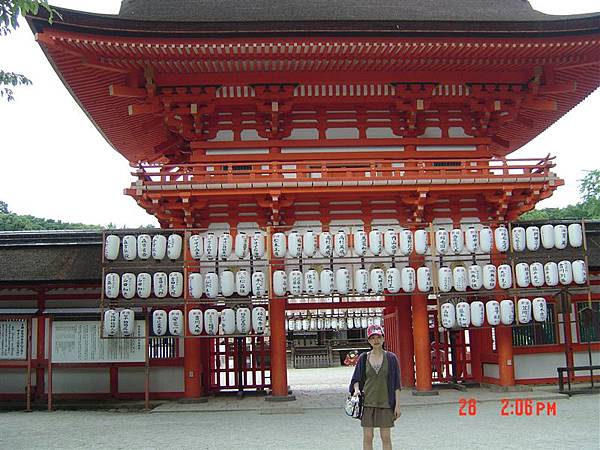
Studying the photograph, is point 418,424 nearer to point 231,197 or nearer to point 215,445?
point 215,445

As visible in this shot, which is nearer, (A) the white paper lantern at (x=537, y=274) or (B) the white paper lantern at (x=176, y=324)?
(B) the white paper lantern at (x=176, y=324)

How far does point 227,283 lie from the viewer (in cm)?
1569

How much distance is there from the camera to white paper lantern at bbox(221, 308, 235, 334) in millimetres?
15641

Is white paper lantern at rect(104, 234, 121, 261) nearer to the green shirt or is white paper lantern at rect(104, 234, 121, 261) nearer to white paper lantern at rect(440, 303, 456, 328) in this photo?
white paper lantern at rect(440, 303, 456, 328)

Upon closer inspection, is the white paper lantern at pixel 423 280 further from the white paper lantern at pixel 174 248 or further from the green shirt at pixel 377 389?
the green shirt at pixel 377 389

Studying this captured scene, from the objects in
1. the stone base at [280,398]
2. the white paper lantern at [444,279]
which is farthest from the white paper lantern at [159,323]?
the white paper lantern at [444,279]

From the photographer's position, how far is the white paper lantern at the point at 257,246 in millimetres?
15672

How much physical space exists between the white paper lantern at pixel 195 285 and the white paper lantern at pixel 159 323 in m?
0.83

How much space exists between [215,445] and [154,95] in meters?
8.56

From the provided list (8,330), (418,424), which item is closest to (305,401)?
(418,424)

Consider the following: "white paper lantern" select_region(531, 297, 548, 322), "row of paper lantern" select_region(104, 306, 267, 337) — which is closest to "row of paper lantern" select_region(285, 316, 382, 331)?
"white paper lantern" select_region(531, 297, 548, 322)

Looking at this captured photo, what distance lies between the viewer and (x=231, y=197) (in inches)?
633

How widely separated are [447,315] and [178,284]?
613 centimetres

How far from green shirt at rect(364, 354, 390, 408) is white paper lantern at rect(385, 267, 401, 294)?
25.0 feet
